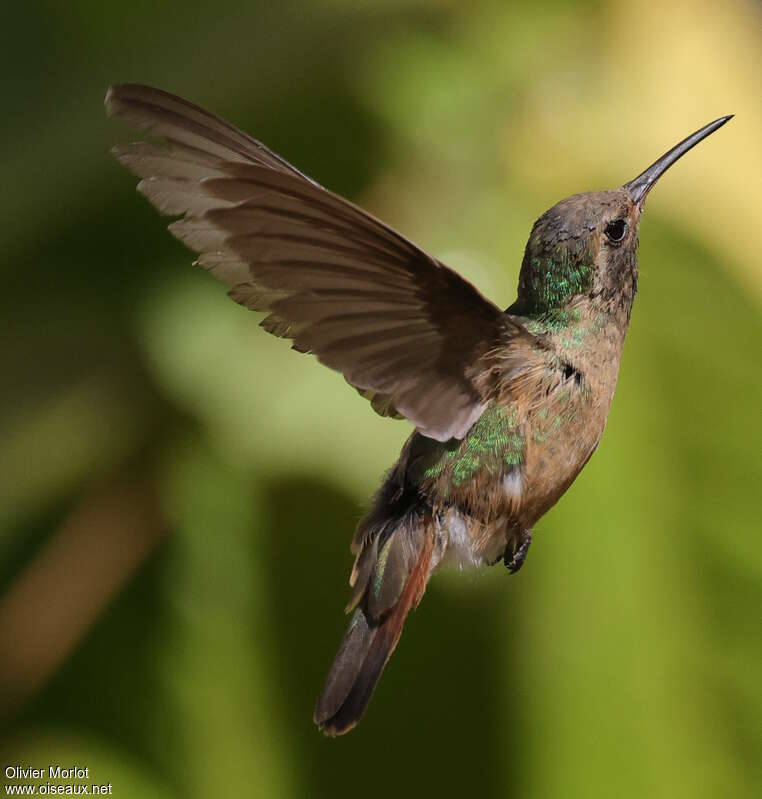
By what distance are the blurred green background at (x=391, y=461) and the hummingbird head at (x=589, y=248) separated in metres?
0.57

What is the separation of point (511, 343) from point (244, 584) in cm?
98

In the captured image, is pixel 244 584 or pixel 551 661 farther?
pixel 244 584

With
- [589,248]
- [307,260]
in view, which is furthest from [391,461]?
[307,260]

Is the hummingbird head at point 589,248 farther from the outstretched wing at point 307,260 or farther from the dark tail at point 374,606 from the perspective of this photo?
the dark tail at point 374,606

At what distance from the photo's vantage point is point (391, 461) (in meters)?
2.21

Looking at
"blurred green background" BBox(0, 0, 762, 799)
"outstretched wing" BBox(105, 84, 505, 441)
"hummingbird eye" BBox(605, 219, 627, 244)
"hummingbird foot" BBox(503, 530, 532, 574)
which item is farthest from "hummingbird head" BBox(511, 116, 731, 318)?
"blurred green background" BBox(0, 0, 762, 799)

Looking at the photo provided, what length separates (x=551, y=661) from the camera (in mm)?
2047

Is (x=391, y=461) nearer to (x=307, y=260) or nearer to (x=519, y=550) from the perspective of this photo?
(x=519, y=550)

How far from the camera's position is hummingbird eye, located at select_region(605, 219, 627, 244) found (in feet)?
5.21

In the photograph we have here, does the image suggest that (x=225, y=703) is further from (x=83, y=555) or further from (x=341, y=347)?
(x=341, y=347)

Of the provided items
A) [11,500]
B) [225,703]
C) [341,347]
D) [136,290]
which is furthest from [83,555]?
[341,347]

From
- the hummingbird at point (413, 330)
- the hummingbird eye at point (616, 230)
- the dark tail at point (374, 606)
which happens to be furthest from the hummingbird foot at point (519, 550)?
the hummingbird eye at point (616, 230)

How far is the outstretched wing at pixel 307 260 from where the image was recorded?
123cm

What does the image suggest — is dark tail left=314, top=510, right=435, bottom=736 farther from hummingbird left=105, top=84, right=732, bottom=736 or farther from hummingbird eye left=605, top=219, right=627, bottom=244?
hummingbird eye left=605, top=219, right=627, bottom=244
